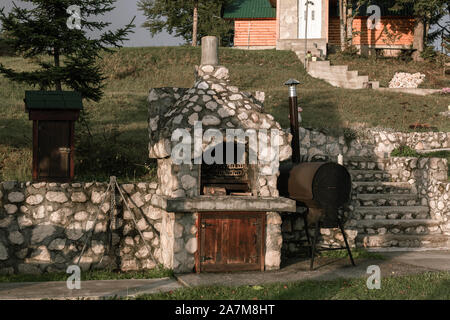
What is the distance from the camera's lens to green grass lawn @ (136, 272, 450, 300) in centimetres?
834

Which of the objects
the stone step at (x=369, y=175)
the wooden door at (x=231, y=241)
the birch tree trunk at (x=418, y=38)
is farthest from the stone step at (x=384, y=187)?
the birch tree trunk at (x=418, y=38)

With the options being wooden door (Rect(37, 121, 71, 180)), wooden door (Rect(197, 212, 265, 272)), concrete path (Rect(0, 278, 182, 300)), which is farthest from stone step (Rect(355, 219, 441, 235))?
wooden door (Rect(37, 121, 71, 180))

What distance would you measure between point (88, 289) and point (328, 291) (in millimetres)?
3493

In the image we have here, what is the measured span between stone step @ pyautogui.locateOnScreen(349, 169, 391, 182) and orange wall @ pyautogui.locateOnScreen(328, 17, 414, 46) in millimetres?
24216

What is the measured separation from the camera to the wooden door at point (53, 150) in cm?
1138

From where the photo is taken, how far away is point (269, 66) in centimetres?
3272

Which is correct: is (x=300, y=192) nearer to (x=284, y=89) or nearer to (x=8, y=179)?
(x=8, y=179)

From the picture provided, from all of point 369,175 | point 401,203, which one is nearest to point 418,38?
point 369,175

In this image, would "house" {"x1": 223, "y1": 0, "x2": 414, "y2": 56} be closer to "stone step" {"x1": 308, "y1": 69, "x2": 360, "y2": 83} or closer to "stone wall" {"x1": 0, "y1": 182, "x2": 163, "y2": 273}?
"stone step" {"x1": 308, "y1": 69, "x2": 360, "y2": 83}

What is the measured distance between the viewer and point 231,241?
10.5m

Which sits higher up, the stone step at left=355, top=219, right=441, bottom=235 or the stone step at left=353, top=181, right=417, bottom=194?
the stone step at left=353, top=181, right=417, bottom=194

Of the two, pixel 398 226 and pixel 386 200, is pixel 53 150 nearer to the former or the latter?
pixel 398 226

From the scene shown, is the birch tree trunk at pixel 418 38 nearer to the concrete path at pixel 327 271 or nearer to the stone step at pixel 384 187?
the stone step at pixel 384 187
